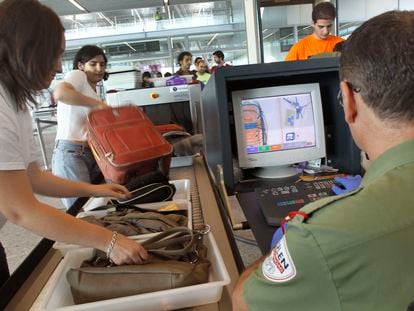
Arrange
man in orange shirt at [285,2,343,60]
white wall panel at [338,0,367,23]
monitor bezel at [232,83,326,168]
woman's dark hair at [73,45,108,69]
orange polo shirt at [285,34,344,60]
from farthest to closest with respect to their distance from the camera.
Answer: white wall panel at [338,0,367,23]
orange polo shirt at [285,34,344,60]
man in orange shirt at [285,2,343,60]
woman's dark hair at [73,45,108,69]
monitor bezel at [232,83,326,168]

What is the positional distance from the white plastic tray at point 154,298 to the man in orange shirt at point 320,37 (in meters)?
2.28

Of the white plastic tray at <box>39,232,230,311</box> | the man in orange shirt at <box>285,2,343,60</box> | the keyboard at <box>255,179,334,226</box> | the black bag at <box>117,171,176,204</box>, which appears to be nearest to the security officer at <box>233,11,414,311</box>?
the white plastic tray at <box>39,232,230,311</box>

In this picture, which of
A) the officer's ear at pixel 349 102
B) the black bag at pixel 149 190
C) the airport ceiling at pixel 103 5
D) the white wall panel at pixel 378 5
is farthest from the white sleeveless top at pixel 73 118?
the airport ceiling at pixel 103 5

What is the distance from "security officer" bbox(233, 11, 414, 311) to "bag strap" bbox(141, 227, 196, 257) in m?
0.22

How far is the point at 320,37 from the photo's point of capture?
8.92 feet

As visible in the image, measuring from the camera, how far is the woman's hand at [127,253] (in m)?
0.73

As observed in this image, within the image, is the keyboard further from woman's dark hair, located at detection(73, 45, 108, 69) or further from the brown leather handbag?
woman's dark hair, located at detection(73, 45, 108, 69)

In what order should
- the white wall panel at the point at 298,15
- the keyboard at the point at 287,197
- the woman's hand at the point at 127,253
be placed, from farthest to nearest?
the white wall panel at the point at 298,15, the keyboard at the point at 287,197, the woman's hand at the point at 127,253

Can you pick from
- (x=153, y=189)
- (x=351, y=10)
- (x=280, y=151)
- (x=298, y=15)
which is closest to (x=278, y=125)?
(x=280, y=151)

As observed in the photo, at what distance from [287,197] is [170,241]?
38 centimetres

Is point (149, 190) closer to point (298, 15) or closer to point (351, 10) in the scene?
point (298, 15)

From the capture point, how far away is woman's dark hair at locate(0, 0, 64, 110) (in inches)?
31.8

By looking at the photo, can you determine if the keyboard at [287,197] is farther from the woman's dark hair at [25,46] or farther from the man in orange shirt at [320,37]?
the man in orange shirt at [320,37]

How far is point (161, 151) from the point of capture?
4.71ft
